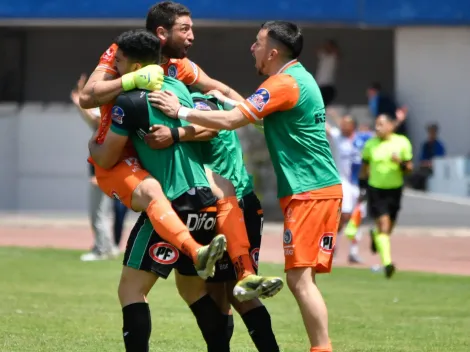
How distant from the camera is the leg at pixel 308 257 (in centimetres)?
788

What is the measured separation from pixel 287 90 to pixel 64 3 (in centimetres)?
2024

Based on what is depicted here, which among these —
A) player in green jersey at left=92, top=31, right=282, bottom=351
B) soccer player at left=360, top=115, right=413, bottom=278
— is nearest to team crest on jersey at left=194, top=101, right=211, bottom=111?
player in green jersey at left=92, top=31, right=282, bottom=351

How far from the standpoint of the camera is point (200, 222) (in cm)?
764

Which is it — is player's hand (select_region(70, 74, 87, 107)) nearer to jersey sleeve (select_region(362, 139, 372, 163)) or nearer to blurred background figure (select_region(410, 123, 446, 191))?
jersey sleeve (select_region(362, 139, 372, 163))

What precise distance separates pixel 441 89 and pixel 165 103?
20.2 meters

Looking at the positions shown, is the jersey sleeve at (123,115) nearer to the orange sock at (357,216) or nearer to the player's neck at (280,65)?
the player's neck at (280,65)

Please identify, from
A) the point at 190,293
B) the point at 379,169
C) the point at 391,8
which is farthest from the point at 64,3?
the point at 190,293

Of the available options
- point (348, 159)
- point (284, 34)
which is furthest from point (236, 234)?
point (348, 159)

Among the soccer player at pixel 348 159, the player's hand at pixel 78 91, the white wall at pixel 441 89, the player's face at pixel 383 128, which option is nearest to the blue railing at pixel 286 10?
the white wall at pixel 441 89

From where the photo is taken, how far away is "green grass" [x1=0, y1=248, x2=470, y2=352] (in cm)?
989

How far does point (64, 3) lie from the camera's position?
89.5ft

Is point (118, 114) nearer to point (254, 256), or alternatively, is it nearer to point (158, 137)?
point (158, 137)

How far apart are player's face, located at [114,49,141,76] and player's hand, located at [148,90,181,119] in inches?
9.7

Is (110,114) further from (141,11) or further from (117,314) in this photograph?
(141,11)
